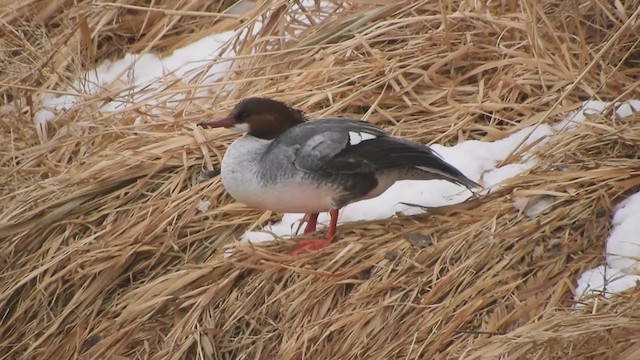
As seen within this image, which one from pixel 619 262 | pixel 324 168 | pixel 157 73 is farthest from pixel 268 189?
pixel 157 73

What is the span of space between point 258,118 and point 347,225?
457mm

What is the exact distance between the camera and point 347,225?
3.93 metres

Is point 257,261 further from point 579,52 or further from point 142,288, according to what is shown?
point 579,52

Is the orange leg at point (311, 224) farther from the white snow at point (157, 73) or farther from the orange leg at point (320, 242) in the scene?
the white snow at point (157, 73)

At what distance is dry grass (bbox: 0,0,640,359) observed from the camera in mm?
3434

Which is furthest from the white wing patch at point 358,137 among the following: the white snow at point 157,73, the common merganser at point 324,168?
the white snow at point 157,73

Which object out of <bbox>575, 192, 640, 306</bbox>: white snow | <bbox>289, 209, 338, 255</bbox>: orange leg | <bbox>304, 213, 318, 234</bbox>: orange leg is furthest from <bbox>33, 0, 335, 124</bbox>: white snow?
<bbox>575, 192, 640, 306</bbox>: white snow

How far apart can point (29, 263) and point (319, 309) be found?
47.0 inches

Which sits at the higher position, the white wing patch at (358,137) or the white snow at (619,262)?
the white wing patch at (358,137)

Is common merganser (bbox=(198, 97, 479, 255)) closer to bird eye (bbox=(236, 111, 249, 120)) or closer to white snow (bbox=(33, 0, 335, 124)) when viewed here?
bird eye (bbox=(236, 111, 249, 120))

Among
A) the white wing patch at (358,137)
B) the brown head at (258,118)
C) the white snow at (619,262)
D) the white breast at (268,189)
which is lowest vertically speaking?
the white snow at (619,262)

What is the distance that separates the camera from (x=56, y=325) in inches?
159

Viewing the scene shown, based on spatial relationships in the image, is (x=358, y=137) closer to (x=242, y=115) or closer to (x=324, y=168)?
(x=324, y=168)

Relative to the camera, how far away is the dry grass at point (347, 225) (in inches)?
135
